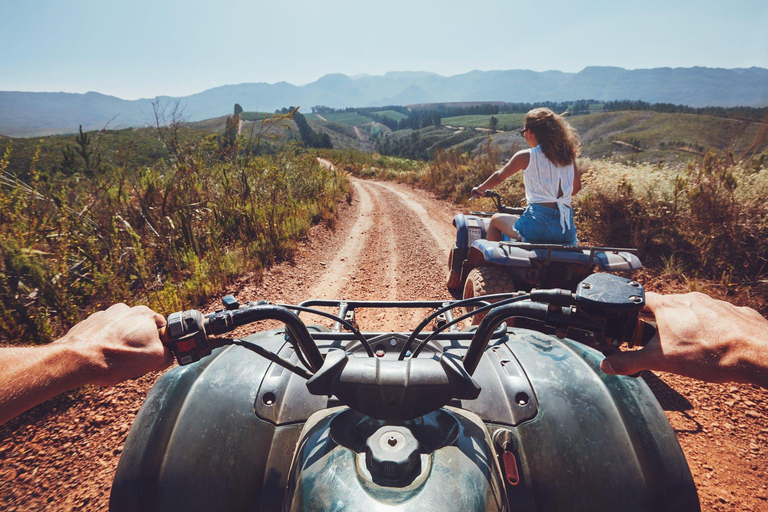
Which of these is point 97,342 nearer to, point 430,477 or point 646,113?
point 430,477

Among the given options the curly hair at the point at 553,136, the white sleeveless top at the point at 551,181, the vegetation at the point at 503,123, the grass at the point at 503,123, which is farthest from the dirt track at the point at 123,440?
the grass at the point at 503,123

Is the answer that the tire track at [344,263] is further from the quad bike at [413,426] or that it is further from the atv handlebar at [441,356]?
the atv handlebar at [441,356]

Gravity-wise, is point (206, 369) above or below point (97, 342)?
below

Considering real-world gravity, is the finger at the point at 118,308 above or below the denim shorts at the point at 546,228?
above

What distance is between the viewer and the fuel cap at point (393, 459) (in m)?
0.72

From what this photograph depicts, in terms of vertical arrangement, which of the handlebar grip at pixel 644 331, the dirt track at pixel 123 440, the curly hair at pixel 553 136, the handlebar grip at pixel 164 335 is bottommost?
the dirt track at pixel 123 440

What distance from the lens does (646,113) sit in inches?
2571

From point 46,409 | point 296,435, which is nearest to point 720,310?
point 296,435

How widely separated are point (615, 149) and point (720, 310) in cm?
5693

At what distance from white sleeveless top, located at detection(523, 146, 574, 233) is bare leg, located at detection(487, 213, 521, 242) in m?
0.44

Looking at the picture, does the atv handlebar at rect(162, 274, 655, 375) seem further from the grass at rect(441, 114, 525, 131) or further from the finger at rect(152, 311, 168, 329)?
the grass at rect(441, 114, 525, 131)

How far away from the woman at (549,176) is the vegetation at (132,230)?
377cm

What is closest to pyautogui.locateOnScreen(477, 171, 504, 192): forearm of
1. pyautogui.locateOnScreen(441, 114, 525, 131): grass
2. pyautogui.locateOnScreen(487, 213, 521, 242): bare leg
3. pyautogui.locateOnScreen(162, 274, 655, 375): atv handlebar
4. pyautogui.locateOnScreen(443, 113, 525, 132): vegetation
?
pyautogui.locateOnScreen(487, 213, 521, 242): bare leg

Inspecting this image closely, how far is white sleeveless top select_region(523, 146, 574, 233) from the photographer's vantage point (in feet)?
10.5
